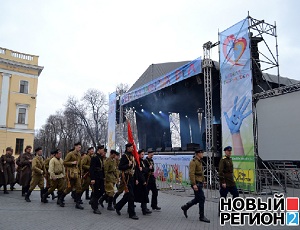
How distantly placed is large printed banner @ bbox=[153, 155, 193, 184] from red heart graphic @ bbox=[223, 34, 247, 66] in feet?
17.4

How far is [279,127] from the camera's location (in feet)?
38.2

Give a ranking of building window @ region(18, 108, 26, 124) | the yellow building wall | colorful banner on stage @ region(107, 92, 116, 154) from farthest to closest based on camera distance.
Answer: building window @ region(18, 108, 26, 124), the yellow building wall, colorful banner on stage @ region(107, 92, 116, 154)

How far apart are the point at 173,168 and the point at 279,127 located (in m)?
6.59

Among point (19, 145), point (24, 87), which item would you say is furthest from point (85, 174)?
point (24, 87)

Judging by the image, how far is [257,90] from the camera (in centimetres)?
1320

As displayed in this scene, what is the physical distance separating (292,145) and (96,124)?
35.7m

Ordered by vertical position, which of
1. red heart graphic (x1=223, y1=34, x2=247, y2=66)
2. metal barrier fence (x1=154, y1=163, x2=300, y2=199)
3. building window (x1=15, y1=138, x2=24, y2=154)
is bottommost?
metal barrier fence (x1=154, y1=163, x2=300, y2=199)

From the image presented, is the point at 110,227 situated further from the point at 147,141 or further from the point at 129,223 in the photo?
the point at 147,141

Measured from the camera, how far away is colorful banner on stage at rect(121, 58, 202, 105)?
15.6 m

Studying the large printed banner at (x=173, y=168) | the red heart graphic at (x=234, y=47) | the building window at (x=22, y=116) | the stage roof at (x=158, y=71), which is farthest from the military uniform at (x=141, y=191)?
the building window at (x=22, y=116)

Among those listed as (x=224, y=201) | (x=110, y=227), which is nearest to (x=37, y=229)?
(x=110, y=227)

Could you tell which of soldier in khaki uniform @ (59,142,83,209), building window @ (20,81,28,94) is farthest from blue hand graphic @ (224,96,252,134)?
building window @ (20,81,28,94)

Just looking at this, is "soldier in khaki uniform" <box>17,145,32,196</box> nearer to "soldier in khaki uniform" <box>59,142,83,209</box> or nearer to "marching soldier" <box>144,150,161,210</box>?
"soldier in khaki uniform" <box>59,142,83,209</box>

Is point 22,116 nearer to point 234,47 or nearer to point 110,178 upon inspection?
point 234,47
